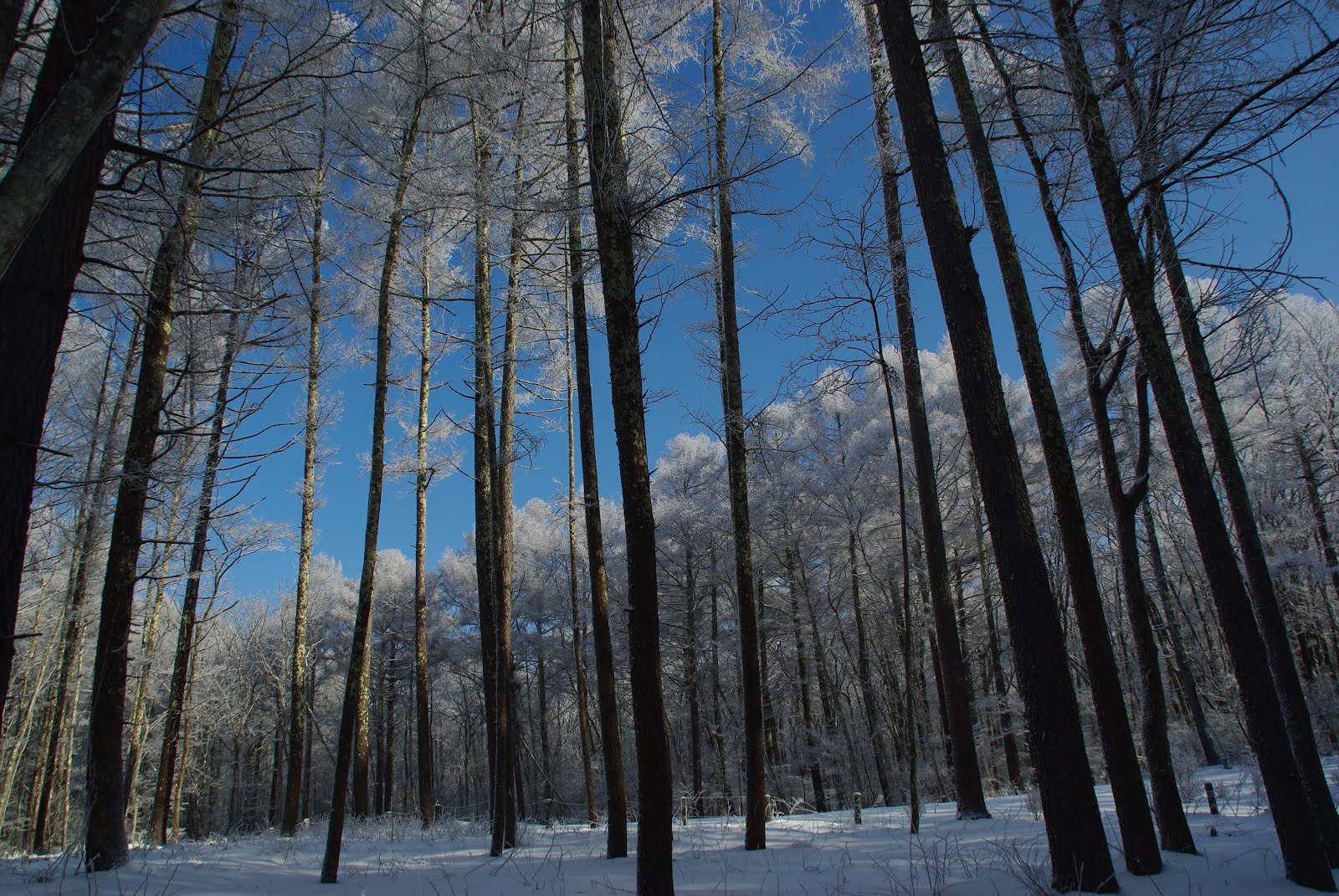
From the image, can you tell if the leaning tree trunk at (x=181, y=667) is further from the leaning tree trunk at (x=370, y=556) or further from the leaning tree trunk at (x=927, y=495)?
the leaning tree trunk at (x=927, y=495)

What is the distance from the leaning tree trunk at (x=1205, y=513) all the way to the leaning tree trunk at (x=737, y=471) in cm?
273

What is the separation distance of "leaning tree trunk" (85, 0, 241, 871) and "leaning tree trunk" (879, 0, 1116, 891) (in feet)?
15.8

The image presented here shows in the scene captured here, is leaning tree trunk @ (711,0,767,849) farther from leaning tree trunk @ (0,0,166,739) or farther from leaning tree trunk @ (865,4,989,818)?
leaning tree trunk @ (0,0,166,739)

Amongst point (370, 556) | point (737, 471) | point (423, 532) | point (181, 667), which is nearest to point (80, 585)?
point (181, 667)

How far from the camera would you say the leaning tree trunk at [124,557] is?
516cm

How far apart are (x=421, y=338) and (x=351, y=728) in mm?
8191

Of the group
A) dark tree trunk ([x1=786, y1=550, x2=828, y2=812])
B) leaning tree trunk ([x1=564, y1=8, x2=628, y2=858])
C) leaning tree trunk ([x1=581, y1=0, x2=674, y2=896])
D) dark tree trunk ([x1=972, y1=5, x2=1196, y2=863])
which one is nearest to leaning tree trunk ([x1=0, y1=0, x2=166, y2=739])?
leaning tree trunk ([x1=581, y1=0, x2=674, y2=896])

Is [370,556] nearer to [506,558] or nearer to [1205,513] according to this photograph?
[506,558]

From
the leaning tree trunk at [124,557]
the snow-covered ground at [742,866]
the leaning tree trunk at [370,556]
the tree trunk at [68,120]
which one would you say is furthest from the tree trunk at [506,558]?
the tree trunk at [68,120]

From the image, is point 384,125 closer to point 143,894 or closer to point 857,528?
point 143,894

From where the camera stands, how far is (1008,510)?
3904 millimetres

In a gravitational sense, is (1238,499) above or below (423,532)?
below

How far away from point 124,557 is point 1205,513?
8297 millimetres

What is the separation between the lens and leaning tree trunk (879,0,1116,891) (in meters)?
3.52
